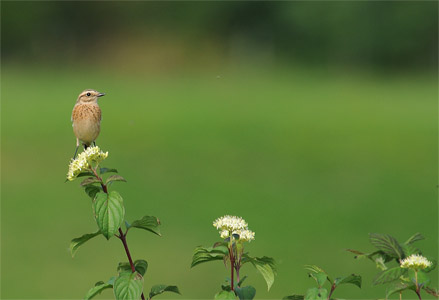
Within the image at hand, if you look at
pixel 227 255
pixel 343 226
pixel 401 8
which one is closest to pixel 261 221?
pixel 343 226

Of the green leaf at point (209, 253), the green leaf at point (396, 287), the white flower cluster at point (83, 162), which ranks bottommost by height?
the green leaf at point (396, 287)

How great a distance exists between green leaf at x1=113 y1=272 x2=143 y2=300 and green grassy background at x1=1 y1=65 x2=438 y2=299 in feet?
22.7

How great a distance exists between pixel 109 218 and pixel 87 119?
93 centimetres

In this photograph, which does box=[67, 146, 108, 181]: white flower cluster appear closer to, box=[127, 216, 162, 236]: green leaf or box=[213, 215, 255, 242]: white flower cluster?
box=[127, 216, 162, 236]: green leaf

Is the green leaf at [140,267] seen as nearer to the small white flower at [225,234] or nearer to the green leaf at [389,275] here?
the small white flower at [225,234]

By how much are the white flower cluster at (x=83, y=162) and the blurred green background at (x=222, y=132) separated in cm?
149

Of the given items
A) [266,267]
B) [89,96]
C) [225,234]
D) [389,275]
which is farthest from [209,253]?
[89,96]

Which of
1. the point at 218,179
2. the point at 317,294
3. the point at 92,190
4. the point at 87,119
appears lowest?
the point at 317,294

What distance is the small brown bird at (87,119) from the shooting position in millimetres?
3459

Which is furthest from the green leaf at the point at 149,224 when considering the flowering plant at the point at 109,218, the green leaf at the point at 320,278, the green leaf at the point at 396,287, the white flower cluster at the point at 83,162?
the green leaf at the point at 396,287

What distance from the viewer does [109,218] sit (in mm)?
2643

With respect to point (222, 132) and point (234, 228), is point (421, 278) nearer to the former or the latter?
point (234, 228)

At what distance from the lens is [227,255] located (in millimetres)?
2840

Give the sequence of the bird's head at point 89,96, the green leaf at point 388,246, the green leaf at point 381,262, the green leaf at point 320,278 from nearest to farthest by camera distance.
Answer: the green leaf at point 320,278
the green leaf at point 388,246
the green leaf at point 381,262
the bird's head at point 89,96
